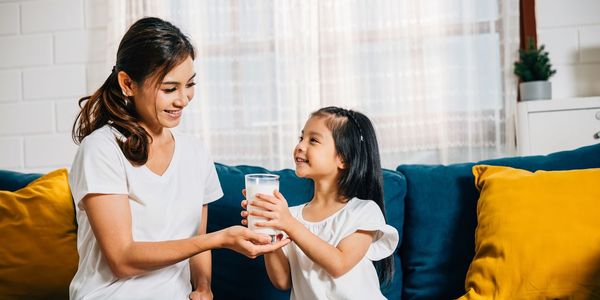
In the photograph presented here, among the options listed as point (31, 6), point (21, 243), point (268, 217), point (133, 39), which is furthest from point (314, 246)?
point (31, 6)

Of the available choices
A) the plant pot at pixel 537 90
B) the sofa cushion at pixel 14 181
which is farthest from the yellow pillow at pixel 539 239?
the sofa cushion at pixel 14 181

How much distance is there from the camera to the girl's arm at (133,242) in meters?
1.33

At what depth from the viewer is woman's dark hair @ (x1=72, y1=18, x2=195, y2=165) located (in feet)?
4.70

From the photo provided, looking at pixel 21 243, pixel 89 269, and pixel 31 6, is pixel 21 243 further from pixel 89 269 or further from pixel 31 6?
pixel 31 6

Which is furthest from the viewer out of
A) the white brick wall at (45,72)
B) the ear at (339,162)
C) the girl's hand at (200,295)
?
the white brick wall at (45,72)

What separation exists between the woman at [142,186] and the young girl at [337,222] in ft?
0.63

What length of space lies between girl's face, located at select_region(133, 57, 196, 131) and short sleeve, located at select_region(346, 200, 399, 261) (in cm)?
55

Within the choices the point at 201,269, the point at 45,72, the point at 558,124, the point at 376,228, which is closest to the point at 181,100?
the point at 201,269

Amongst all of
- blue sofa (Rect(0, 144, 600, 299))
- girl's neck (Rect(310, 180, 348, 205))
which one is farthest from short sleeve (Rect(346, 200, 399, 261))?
blue sofa (Rect(0, 144, 600, 299))

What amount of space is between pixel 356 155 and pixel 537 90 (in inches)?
49.0

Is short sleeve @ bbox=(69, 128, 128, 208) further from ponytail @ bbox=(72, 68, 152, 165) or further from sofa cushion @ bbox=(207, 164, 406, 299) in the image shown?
sofa cushion @ bbox=(207, 164, 406, 299)

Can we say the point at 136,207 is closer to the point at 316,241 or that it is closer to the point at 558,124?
the point at 316,241

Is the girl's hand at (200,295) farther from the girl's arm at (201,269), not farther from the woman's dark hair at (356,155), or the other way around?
the woman's dark hair at (356,155)

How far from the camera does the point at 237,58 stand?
2.92 metres
